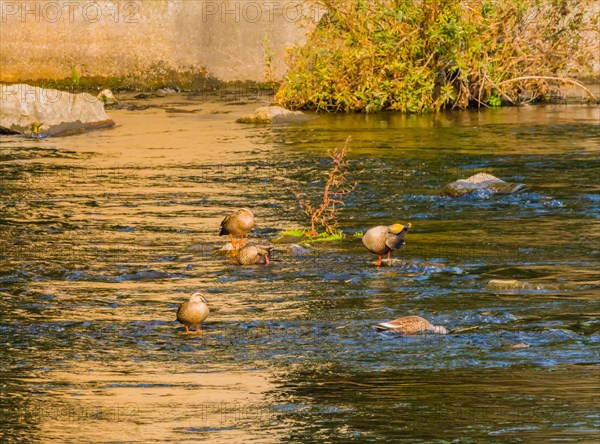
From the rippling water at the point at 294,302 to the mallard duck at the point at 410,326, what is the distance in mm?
86

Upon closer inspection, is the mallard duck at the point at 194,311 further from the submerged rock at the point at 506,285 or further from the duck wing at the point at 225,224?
the duck wing at the point at 225,224

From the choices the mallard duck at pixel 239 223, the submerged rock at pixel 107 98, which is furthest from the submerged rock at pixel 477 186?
the submerged rock at pixel 107 98

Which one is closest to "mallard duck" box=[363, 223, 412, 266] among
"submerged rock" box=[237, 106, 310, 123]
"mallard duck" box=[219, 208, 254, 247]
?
"mallard duck" box=[219, 208, 254, 247]

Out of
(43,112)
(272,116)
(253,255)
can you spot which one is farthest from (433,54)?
(253,255)

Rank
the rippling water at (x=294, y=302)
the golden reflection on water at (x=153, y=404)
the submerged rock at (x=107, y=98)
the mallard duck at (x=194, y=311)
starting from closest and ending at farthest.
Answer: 1. the golden reflection on water at (x=153, y=404)
2. the rippling water at (x=294, y=302)
3. the mallard duck at (x=194, y=311)
4. the submerged rock at (x=107, y=98)

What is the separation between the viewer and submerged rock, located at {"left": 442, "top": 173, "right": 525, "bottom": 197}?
15516 millimetres

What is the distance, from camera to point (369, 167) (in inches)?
706

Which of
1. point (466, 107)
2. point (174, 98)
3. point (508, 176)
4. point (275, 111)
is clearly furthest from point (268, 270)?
point (174, 98)

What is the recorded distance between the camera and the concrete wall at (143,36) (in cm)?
2747

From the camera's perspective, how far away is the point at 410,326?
9359 millimetres

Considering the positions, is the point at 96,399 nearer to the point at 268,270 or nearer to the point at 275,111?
the point at 268,270

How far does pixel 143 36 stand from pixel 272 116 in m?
5.70

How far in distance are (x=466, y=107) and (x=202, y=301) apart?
15909 millimetres

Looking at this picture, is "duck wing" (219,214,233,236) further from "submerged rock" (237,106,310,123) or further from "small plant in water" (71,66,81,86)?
"small plant in water" (71,66,81,86)
